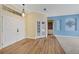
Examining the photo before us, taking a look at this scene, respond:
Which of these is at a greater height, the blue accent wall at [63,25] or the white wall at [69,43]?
the blue accent wall at [63,25]

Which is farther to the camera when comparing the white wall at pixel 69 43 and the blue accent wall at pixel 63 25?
the white wall at pixel 69 43

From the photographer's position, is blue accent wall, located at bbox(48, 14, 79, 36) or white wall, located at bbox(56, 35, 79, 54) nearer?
blue accent wall, located at bbox(48, 14, 79, 36)

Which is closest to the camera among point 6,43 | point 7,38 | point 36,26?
point 6,43

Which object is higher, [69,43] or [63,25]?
[63,25]

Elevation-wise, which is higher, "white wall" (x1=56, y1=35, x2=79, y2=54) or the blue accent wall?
the blue accent wall

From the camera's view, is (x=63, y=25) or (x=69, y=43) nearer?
(x=63, y=25)

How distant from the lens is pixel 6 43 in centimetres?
497

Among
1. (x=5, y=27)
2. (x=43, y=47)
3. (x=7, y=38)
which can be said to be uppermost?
(x=5, y=27)
